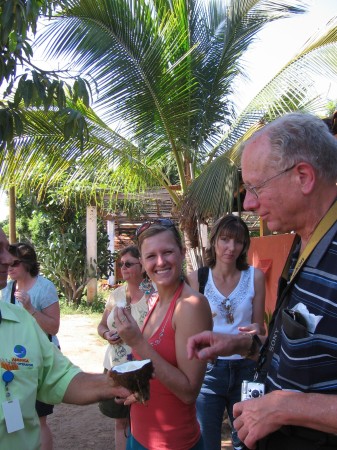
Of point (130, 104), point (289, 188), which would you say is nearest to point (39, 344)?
point (289, 188)

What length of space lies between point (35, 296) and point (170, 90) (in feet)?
12.5

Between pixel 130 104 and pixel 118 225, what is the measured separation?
37.6 feet

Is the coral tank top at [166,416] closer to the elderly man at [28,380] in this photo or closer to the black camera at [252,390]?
the elderly man at [28,380]

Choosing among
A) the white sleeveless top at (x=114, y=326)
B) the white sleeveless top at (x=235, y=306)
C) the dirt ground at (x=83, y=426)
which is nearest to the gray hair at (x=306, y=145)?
the white sleeveless top at (x=235, y=306)

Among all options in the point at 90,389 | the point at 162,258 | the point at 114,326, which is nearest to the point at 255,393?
the point at 90,389

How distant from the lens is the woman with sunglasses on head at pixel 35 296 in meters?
3.82

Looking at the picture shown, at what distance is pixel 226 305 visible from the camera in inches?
130

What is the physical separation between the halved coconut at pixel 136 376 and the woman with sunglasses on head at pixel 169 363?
19 centimetres

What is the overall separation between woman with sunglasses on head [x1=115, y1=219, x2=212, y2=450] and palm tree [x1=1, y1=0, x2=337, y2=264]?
11.9 ft

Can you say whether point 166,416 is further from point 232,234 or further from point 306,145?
point 232,234

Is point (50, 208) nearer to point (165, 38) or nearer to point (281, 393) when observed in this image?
point (165, 38)

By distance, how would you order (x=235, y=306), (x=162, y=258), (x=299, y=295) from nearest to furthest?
(x=299, y=295)
(x=162, y=258)
(x=235, y=306)

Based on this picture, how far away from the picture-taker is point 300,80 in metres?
6.66

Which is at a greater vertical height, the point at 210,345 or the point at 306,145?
the point at 306,145
